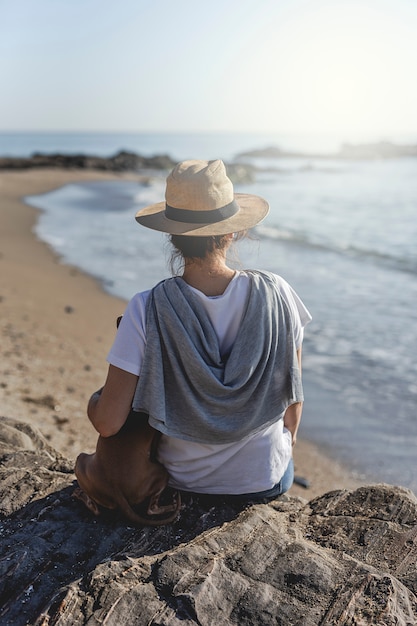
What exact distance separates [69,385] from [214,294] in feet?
9.94

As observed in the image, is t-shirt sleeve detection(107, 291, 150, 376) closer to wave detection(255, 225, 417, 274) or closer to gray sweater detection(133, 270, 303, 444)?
gray sweater detection(133, 270, 303, 444)

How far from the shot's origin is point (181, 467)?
105 inches

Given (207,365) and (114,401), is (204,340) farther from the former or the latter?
(114,401)

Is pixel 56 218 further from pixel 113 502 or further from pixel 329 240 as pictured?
pixel 113 502

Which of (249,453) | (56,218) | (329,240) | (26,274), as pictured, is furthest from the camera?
(56,218)

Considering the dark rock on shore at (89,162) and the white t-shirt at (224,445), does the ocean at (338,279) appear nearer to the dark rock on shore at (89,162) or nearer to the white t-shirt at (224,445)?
the white t-shirt at (224,445)

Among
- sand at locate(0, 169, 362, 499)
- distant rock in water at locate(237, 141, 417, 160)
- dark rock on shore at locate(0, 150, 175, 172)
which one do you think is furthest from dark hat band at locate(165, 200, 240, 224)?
distant rock in water at locate(237, 141, 417, 160)

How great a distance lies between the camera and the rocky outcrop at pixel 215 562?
6.72 feet

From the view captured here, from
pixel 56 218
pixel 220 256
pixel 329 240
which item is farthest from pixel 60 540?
pixel 56 218

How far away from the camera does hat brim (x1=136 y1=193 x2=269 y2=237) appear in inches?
93.5

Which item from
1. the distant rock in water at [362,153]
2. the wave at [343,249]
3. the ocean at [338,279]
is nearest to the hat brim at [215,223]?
the ocean at [338,279]

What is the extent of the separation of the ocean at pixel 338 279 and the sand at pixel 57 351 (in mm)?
282

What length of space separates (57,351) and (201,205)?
3.82 m

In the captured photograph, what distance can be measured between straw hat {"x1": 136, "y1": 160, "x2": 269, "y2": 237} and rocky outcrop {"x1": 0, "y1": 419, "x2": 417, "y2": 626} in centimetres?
116
